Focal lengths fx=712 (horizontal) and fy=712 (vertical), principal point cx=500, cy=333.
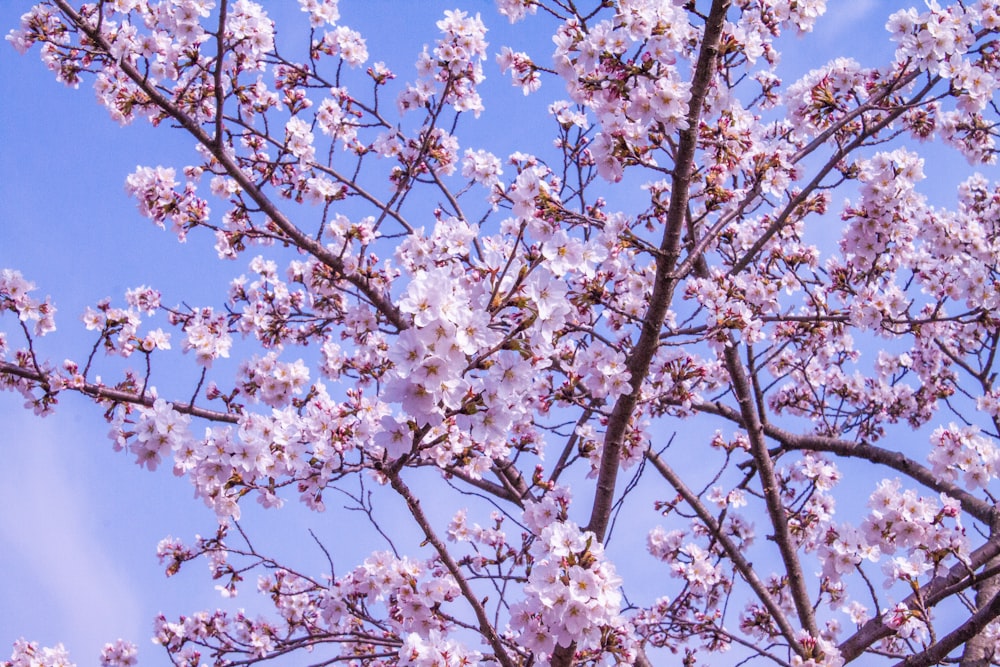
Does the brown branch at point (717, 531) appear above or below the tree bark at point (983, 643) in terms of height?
above

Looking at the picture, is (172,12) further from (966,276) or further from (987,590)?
(987,590)

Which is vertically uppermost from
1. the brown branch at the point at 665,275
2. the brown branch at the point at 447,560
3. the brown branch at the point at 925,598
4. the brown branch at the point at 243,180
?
the brown branch at the point at 243,180

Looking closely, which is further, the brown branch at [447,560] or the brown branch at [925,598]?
the brown branch at [925,598]

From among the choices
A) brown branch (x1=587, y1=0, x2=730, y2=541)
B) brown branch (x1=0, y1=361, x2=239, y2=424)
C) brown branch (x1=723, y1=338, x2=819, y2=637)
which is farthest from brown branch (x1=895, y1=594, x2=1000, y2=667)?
brown branch (x1=0, y1=361, x2=239, y2=424)

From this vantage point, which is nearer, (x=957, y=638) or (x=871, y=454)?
(x=957, y=638)

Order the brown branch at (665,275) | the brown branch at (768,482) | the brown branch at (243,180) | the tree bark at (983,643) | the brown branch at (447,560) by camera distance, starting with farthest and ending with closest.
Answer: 1. the brown branch at (768,482)
2. the tree bark at (983,643)
3. the brown branch at (243,180)
4. the brown branch at (665,275)
5. the brown branch at (447,560)

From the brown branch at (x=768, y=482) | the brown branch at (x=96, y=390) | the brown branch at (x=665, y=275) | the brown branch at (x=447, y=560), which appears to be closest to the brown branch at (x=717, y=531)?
the brown branch at (x=768, y=482)

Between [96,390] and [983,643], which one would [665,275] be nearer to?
[96,390]

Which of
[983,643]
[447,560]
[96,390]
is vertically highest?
[96,390]

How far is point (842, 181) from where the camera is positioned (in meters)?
4.40

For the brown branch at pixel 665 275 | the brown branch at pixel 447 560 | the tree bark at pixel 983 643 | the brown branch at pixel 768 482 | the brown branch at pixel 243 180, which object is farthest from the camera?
the brown branch at pixel 768 482

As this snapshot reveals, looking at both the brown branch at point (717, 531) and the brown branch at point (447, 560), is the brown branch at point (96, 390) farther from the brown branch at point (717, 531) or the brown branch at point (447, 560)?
the brown branch at point (717, 531)

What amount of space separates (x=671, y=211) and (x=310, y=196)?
2.93 meters

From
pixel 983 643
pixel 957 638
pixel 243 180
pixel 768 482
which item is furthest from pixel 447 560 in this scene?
pixel 983 643
